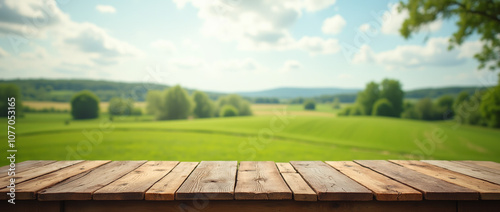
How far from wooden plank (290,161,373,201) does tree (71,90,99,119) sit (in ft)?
229

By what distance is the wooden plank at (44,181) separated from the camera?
1898mm

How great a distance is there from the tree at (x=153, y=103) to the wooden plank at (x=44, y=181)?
236 feet

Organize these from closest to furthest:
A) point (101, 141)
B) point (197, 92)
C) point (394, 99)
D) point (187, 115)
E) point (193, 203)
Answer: point (193, 203) < point (101, 141) < point (394, 99) < point (187, 115) < point (197, 92)

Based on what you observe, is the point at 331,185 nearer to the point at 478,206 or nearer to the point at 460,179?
the point at 478,206

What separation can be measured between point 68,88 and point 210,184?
96757 mm

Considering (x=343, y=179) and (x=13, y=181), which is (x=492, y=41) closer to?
(x=343, y=179)

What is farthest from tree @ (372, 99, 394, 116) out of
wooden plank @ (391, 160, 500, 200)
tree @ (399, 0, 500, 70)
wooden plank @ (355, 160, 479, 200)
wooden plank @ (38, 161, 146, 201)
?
wooden plank @ (38, 161, 146, 201)

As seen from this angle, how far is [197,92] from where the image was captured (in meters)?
83.8

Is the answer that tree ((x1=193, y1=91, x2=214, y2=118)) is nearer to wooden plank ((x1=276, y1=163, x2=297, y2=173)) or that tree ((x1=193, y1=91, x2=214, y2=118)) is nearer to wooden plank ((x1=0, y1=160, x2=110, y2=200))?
wooden plank ((x1=0, y1=160, x2=110, y2=200))

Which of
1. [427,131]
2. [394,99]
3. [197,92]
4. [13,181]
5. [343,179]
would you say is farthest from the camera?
[197,92]

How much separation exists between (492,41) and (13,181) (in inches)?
1020

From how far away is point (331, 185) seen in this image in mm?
2088

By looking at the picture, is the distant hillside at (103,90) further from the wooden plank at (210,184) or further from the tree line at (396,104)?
the wooden plank at (210,184)

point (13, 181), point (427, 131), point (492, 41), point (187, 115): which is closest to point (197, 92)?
point (187, 115)
